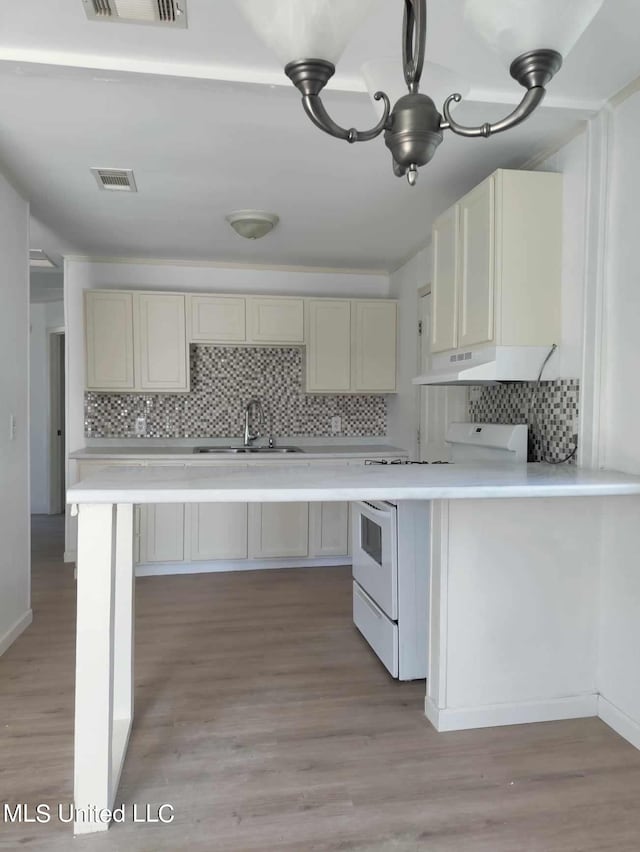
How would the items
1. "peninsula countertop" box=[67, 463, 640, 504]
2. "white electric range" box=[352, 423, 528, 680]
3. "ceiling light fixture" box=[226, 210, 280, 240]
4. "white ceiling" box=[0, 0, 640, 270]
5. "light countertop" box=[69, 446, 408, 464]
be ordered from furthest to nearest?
"light countertop" box=[69, 446, 408, 464], "ceiling light fixture" box=[226, 210, 280, 240], "white electric range" box=[352, 423, 528, 680], "white ceiling" box=[0, 0, 640, 270], "peninsula countertop" box=[67, 463, 640, 504]

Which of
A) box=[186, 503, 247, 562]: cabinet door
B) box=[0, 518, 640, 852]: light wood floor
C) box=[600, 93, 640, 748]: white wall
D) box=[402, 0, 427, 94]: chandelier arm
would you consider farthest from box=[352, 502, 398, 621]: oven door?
box=[402, 0, 427, 94]: chandelier arm

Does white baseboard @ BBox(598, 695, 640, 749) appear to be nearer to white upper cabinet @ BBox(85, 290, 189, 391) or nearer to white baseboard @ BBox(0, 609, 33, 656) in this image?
white baseboard @ BBox(0, 609, 33, 656)

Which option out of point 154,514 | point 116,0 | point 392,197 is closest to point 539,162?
point 392,197

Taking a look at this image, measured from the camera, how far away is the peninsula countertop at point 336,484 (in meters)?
1.67

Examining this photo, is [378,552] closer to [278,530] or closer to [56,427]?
[278,530]

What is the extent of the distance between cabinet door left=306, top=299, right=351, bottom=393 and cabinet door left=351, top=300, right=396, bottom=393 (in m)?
0.07

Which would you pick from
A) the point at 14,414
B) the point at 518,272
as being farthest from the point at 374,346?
the point at 14,414

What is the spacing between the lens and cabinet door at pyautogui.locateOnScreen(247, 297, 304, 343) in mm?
4574

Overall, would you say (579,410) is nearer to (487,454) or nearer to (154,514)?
(487,454)

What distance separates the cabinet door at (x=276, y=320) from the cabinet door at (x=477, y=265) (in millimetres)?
2012

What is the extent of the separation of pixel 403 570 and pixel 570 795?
0.99 m

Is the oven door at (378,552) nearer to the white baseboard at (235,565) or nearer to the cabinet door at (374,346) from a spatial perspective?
the white baseboard at (235,565)

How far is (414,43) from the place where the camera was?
113 centimetres

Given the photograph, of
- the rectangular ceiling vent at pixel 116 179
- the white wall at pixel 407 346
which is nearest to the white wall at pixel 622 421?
the white wall at pixel 407 346
